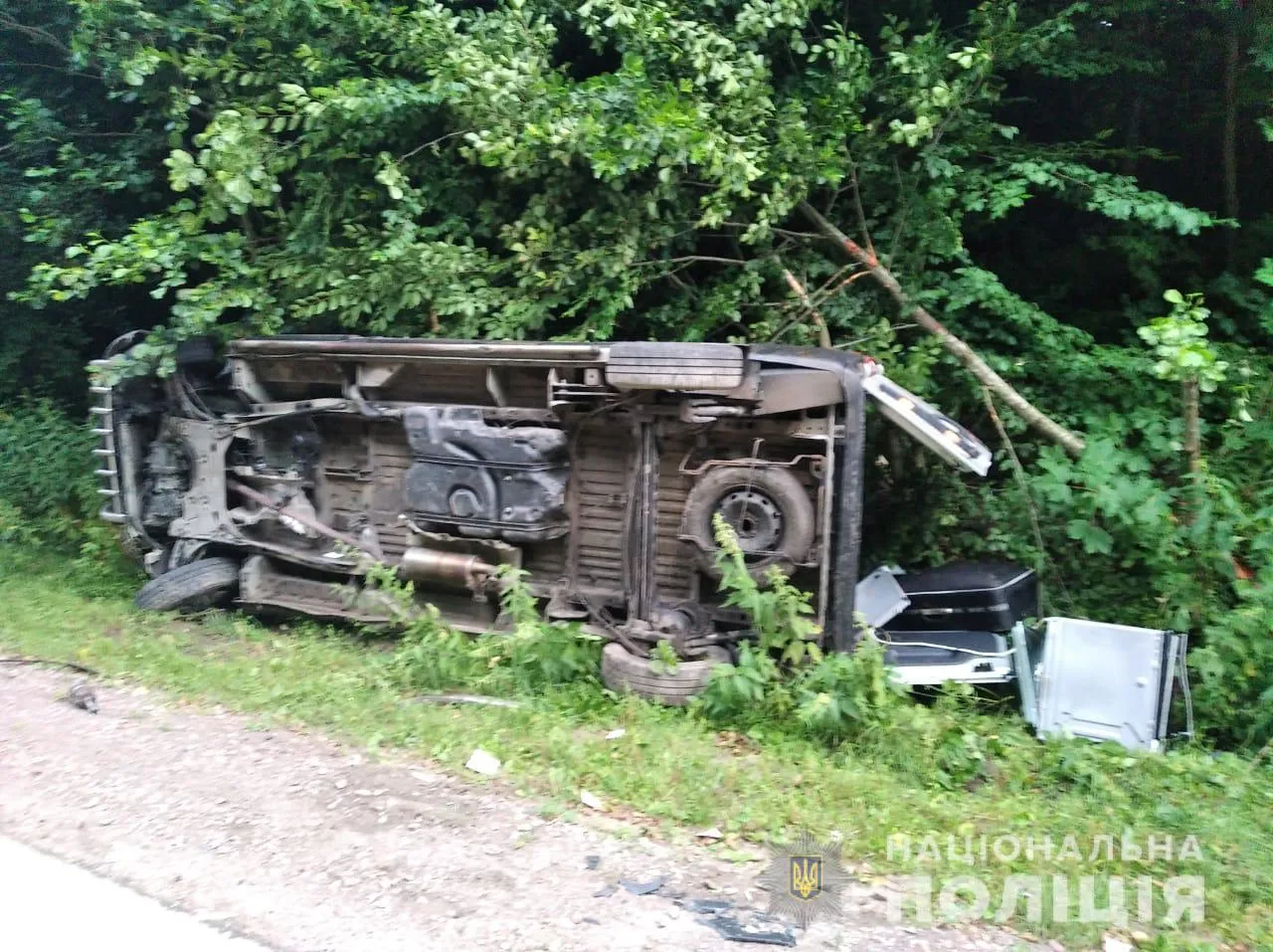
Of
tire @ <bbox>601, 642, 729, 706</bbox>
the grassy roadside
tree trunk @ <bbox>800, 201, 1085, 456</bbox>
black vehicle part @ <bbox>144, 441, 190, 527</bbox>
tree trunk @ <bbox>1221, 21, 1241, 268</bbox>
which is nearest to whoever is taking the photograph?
the grassy roadside

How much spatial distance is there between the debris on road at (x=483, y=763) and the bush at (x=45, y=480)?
19.3 feet

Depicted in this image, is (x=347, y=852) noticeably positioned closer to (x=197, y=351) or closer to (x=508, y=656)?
(x=508, y=656)

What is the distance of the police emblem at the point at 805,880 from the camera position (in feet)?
11.8

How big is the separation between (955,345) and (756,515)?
2663 millimetres

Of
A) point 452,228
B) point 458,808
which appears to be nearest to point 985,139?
point 452,228

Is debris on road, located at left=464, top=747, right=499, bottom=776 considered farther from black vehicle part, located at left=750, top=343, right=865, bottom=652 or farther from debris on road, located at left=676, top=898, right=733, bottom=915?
black vehicle part, located at left=750, top=343, right=865, bottom=652

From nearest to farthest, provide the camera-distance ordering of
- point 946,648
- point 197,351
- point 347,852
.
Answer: point 347,852, point 946,648, point 197,351

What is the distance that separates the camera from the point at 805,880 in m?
3.77

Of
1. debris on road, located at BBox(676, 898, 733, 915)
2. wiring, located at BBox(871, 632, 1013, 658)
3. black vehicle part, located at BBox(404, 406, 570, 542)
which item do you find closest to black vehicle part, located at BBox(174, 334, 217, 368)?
black vehicle part, located at BBox(404, 406, 570, 542)

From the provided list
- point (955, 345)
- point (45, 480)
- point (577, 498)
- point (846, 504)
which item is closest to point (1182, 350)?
point (955, 345)

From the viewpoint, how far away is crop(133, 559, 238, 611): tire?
23.4 feet

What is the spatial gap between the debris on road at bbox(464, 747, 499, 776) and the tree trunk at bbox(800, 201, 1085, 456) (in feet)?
14.7

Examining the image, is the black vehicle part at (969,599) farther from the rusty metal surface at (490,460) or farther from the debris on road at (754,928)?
the debris on road at (754,928)

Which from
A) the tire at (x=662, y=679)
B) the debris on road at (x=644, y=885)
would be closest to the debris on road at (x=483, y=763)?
the tire at (x=662, y=679)
